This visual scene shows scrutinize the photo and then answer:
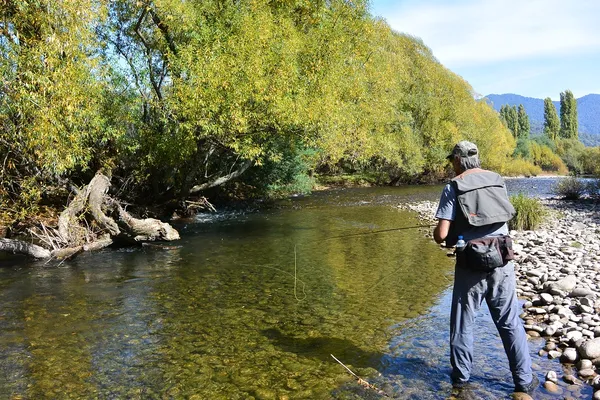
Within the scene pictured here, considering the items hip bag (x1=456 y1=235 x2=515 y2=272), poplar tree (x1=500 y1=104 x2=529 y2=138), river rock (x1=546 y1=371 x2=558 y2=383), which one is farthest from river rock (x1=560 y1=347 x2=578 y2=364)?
poplar tree (x1=500 y1=104 x2=529 y2=138)

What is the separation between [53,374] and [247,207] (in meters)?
21.0

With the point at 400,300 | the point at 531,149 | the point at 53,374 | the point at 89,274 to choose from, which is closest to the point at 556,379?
the point at 400,300

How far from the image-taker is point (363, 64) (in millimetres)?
28609

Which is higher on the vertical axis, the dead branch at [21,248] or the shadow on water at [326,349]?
the dead branch at [21,248]

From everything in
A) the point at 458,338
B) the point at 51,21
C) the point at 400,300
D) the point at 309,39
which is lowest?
the point at 400,300

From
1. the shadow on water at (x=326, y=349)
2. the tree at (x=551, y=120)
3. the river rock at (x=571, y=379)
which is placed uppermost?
the tree at (x=551, y=120)

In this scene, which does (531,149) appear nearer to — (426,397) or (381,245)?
(381,245)

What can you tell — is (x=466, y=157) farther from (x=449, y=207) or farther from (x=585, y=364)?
(x=585, y=364)

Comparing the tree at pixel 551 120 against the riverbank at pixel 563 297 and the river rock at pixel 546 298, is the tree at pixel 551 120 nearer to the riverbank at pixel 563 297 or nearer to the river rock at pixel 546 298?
the riverbank at pixel 563 297

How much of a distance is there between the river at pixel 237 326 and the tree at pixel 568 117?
12842 cm

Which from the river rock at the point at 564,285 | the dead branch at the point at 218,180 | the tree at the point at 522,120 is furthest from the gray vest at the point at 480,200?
the tree at the point at 522,120

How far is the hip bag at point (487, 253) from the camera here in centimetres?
461

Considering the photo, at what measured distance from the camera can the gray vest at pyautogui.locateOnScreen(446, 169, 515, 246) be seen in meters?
4.66

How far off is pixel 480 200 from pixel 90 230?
12.9 meters
